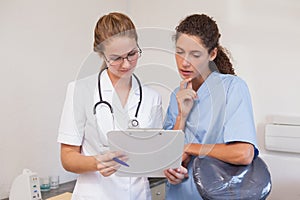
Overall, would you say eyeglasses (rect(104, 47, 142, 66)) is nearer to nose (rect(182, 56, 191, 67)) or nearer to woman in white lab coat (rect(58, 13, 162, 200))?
woman in white lab coat (rect(58, 13, 162, 200))

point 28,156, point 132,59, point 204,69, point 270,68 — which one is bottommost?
point 28,156

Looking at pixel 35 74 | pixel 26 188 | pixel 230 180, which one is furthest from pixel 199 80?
pixel 35 74

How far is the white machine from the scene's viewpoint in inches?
61.2

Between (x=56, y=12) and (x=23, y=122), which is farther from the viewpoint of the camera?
(x=56, y=12)

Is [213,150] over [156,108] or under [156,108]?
under

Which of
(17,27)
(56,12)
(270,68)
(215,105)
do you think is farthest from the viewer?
(270,68)

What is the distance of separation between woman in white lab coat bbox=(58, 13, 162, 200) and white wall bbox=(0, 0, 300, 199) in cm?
27

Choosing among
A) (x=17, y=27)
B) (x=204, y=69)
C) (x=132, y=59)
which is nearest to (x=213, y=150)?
(x=204, y=69)

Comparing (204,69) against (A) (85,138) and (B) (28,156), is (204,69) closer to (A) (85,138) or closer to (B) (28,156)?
(A) (85,138)

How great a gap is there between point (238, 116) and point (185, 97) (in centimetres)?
20

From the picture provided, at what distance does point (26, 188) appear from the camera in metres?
1.56

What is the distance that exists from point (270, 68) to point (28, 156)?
1.55 meters

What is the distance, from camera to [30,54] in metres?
1.93

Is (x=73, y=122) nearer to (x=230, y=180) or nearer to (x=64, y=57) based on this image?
(x=230, y=180)
